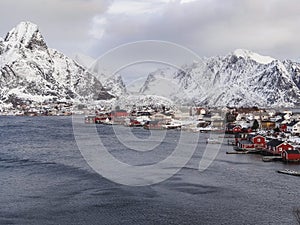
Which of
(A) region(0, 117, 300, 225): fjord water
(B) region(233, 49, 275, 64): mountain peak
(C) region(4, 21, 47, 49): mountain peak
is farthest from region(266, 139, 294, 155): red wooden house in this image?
(B) region(233, 49, 275, 64): mountain peak

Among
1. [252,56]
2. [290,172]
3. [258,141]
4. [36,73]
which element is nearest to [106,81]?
[36,73]

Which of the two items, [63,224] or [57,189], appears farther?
[57,189]

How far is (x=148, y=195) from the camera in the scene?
582cm

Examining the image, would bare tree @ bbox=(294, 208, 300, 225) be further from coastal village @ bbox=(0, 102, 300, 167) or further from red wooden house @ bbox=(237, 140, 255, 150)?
red wooden house @ bbox=(237, 140, 255, 150)

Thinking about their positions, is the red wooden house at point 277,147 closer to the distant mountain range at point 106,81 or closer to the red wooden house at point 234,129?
the red wooden house at point 234,129

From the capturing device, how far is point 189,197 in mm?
5707

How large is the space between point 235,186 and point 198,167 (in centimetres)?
163

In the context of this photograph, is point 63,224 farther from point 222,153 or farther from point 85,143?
point 85,143

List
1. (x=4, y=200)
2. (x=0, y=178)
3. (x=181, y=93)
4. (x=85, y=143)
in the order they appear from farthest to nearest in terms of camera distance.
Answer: (x=181, y=93) → (x=85, y=143) → (x=0, y=178) → (x=4, y=200)

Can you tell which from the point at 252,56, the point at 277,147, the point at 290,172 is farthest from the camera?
the point at 252,56

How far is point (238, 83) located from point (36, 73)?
26.0 metres

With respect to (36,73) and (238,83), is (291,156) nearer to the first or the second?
(36,73)

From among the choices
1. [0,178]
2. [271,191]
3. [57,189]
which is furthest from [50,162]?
[271,191]

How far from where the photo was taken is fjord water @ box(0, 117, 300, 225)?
4.90 metres
